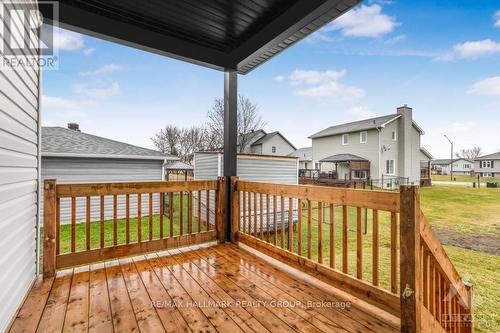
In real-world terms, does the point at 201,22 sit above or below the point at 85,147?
above

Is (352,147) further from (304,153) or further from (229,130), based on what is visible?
(229,130)

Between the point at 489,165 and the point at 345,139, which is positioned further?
the point at 345,139

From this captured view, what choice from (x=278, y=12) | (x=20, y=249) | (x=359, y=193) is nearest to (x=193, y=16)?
(x=278, y=12)

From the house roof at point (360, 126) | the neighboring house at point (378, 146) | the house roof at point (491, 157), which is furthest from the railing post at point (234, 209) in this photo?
the house roof at point (491, 157)

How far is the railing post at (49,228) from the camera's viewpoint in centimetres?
229

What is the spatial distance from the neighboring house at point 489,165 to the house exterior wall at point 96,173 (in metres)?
10.2

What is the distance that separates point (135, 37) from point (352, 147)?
11.3 meters

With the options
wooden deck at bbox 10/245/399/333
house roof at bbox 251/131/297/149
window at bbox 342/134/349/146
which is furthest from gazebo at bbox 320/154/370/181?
wooden deck at bbox 10/245/399/333

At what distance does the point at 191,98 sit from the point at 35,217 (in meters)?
10.8

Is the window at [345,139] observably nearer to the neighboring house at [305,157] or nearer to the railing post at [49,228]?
the neighboring house at [305,157]

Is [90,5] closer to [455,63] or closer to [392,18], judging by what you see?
[392,18]

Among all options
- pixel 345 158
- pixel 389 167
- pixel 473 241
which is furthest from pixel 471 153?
pixel 345 158

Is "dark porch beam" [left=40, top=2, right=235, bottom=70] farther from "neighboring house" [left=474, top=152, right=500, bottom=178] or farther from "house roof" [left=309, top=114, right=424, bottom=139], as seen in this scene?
"neighboring house" [left=474, top=152, right=500, bottom=178]

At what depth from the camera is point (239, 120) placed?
12312 mm
